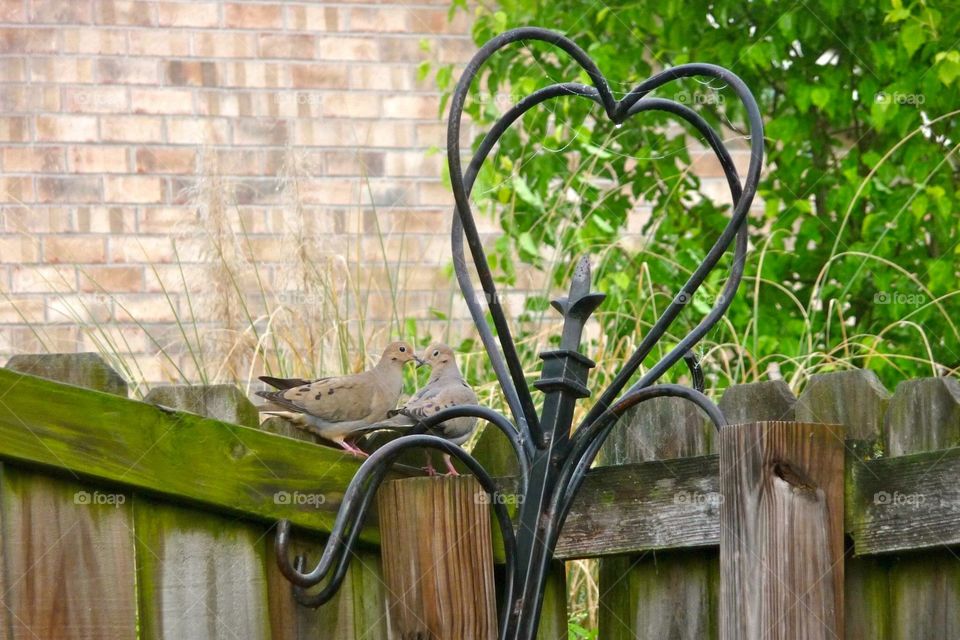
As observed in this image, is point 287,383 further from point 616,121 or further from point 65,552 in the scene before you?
point 616,121

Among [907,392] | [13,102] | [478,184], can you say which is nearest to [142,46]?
[13,102]

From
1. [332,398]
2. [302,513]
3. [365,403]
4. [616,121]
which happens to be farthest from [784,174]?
[302,513]

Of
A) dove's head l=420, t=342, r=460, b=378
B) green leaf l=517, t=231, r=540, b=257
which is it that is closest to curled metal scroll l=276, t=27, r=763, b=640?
dove's head l=420, t=342, r=460, b=378

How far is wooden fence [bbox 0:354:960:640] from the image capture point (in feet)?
6.43

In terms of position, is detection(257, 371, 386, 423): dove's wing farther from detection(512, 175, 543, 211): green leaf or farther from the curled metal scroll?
detection(512, 175, 543, 211): green leaf

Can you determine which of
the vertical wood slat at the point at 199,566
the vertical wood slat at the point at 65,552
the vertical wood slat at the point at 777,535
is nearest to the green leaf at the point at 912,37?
the vertical wood slat at the point at 777,535

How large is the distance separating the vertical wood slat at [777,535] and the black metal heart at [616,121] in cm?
19

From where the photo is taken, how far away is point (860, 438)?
82.3 inches

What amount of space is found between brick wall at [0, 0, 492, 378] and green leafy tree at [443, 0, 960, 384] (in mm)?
1538

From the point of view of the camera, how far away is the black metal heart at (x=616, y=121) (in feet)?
6.15

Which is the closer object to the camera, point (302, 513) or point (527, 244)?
point (302, 513)

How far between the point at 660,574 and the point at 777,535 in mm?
398

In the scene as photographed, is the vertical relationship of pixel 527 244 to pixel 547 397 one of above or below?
above

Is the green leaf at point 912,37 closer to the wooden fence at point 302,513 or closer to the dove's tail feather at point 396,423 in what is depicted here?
the wooden fence at point 302,513
